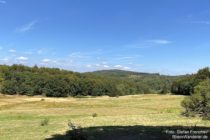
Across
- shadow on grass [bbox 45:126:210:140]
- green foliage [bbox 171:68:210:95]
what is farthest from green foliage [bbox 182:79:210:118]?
green foliage [bbox 171:68:210:95]

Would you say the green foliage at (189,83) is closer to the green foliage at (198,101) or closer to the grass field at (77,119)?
the grass field at (77,119)

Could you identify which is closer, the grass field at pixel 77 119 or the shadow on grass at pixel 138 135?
the shadow on grass at pixel 138 135

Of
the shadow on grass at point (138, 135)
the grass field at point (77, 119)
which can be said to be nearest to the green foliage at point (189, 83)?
the grass field at point (77, 119)

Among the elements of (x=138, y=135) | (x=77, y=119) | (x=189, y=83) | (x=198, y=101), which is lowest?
(x=77, y=119)

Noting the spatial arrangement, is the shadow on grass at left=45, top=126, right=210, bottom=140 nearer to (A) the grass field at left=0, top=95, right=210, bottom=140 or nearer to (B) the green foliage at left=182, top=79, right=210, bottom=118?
(A) the grass field at left=0, top=95, right=210, bottom=140

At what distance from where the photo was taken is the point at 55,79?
15688 cm

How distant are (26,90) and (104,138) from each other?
137317mm

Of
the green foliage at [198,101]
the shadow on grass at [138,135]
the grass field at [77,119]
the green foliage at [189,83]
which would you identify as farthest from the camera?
the green foliage at [189,83]

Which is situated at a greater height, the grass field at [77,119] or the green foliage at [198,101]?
the green foliage at [198,101]

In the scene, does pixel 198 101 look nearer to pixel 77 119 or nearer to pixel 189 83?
pixel 77 119

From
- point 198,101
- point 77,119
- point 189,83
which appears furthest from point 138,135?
point 189,83

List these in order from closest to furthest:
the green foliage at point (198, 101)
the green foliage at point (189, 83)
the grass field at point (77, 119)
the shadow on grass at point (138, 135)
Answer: the shadow on grass at point (138, 135) → the grass field at point (77, 119) → the green foliage at point (198, 101) → the green foliage at point (189, 83)

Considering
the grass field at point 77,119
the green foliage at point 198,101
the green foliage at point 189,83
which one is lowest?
the grass field at point 77,119

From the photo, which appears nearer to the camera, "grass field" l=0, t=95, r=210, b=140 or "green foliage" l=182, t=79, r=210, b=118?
"grass field" l=0, t=95, r=210, b=140
